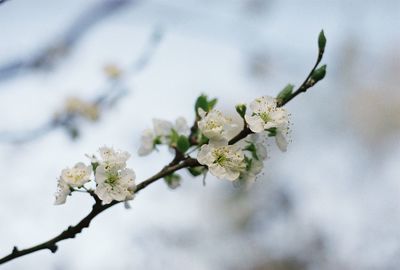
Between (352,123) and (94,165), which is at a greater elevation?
(352,123)

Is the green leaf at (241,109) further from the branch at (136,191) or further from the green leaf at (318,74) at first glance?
the green leaf at (318,74)

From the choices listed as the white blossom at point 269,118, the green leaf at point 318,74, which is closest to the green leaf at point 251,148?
the white blossom at point 269,118

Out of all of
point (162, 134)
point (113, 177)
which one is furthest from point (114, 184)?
point (162, 134)

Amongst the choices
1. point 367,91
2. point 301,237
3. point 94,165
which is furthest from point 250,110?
point 367,91

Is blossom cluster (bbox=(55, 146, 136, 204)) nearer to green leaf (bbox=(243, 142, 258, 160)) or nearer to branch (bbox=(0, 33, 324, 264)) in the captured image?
branch (bbox=(0, 33, 324, 264))

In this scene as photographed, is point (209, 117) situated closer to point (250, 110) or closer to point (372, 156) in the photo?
point (250, 110)

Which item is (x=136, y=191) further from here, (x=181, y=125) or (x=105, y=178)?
(x=181, y=125)
